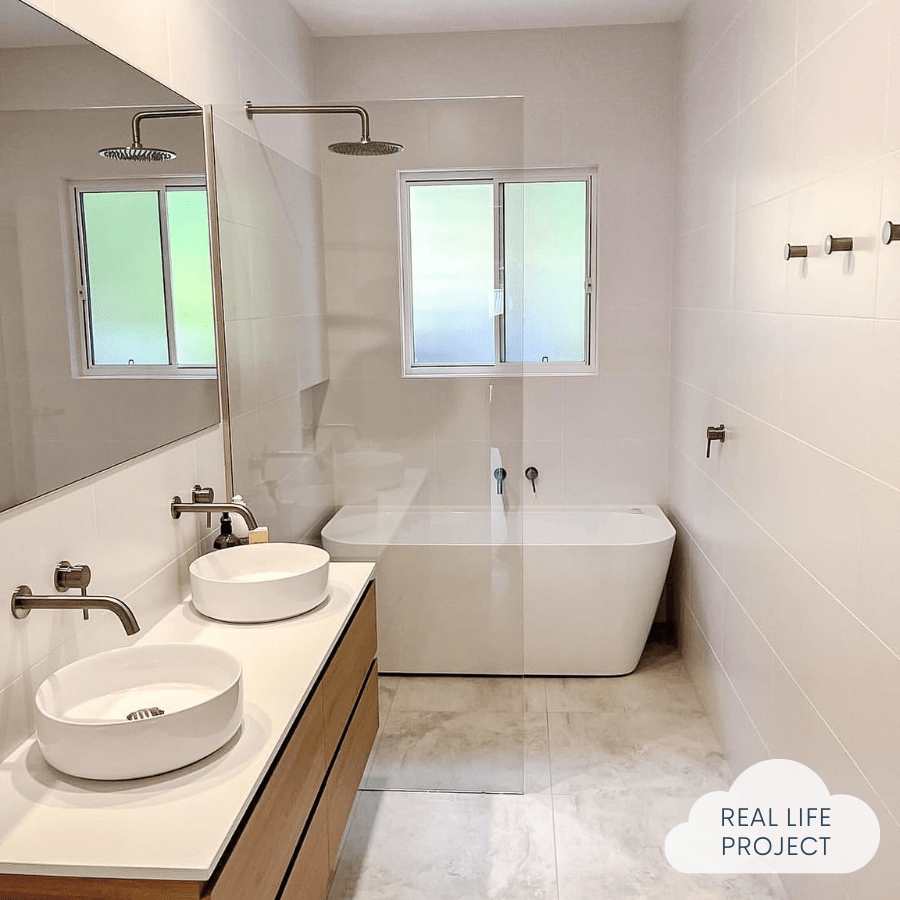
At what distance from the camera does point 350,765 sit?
7.78 ft

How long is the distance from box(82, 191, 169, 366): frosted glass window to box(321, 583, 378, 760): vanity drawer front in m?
0.86

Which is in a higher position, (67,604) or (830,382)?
(830,382)

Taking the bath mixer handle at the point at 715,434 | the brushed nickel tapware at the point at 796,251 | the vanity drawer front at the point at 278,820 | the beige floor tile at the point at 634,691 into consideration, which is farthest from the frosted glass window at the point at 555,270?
the vanity drawer front at the point at 278,820

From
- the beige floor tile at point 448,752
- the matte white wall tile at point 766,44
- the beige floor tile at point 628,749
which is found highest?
the matte white wall tile at point 766,44

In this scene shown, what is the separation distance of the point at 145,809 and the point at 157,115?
1655 millimetres

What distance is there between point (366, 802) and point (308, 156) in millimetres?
2031

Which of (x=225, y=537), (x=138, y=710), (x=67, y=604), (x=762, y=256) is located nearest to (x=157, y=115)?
(x=225, y=537)

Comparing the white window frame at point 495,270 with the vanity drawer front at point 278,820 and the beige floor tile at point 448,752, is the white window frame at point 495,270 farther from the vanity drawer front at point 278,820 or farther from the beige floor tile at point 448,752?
the vanity drawer front at point 278,820

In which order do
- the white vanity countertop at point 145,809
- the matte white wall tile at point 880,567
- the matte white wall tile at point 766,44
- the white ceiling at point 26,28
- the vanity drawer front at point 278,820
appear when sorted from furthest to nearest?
the matte white wall tile at point 766,44 < the matte white wall tile at point 880,567 < the white ceiling at point 26,28 < the vanity drawer front at point 278,820 < the white vanity countertop at point 145,809

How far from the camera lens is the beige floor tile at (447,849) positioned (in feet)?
8.22

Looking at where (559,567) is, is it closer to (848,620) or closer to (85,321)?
(848,620)

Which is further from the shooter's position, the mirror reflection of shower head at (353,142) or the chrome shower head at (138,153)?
the mirror reflection of shower head at (353,142)

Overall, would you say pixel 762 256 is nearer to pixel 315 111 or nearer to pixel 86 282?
pixel 315 111

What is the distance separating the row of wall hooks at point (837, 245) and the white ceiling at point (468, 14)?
1.82m
